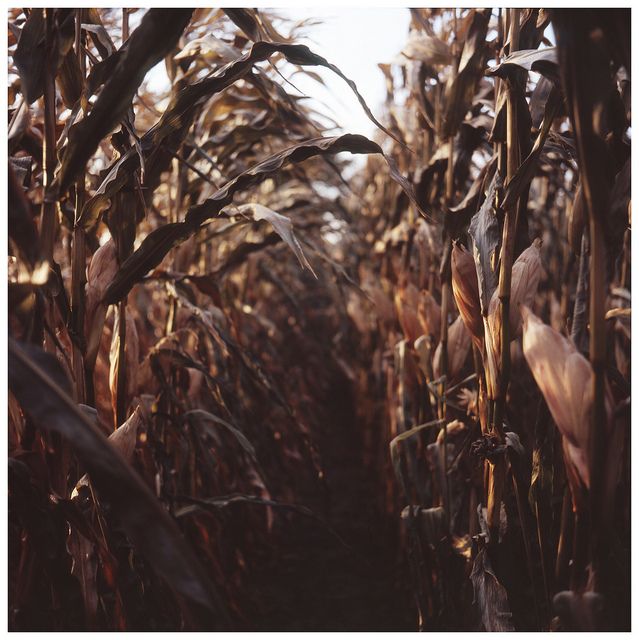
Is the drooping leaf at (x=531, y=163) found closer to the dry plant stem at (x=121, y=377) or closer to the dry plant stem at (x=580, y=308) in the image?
the dry plant stem at (x=580, y=308)

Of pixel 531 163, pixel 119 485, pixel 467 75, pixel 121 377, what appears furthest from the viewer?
pixel 467 75

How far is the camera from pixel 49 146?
64 cm

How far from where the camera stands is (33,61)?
1.95ft

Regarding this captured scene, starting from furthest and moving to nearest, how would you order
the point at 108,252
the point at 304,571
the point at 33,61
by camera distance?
1. the point at 304,571
2. the point at 108,252
3. the point at 33,61

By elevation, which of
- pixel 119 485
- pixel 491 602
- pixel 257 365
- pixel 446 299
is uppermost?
pixel 446 299

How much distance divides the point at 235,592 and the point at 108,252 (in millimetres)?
755

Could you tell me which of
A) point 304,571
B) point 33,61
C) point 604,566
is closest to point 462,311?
point 604,566

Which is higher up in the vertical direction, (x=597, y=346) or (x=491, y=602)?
(x=597, y=346)

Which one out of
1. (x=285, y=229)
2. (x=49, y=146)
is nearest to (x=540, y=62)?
(x=285, y=229)

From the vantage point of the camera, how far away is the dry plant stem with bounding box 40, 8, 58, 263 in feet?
1.95

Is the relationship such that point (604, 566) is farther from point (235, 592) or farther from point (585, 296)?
point (235, 592)

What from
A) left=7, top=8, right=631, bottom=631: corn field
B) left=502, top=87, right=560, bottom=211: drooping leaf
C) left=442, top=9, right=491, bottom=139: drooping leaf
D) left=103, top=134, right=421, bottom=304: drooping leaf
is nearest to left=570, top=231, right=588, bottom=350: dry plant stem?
left=7, top=8, right=631, bottom=631: corn field

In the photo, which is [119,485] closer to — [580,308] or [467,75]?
[580,308]

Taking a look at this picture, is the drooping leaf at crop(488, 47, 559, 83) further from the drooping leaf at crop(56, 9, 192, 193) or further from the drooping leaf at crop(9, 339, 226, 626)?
the drooping leaf at crop(9, 339, 226, 626)
